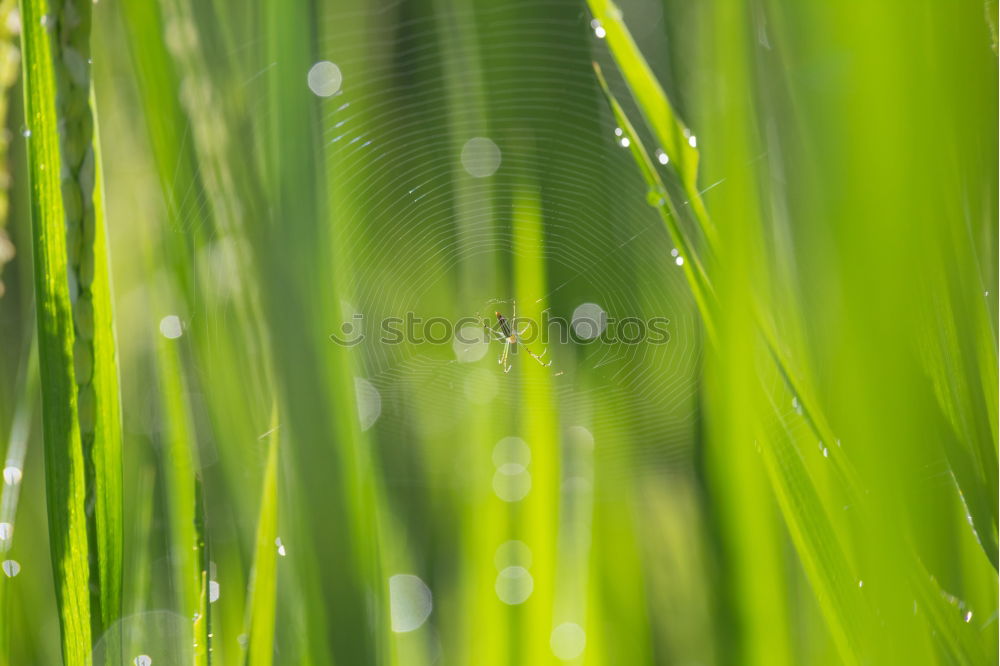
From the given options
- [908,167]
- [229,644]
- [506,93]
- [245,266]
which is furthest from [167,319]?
[908,167]

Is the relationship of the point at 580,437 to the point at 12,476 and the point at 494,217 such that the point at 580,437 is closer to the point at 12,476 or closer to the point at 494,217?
the point at 494,217

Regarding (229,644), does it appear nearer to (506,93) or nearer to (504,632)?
(504,632)

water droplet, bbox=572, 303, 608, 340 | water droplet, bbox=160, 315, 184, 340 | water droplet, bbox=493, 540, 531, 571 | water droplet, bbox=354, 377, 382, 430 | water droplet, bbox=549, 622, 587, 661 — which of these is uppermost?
water droplet, bbox=160, 315, 184, 340

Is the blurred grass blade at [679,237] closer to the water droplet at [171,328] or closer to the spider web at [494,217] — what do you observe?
the spider web at [494,217]

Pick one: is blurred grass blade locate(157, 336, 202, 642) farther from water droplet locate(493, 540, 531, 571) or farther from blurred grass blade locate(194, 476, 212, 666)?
water droplet locate(493, 540, 531, 571)

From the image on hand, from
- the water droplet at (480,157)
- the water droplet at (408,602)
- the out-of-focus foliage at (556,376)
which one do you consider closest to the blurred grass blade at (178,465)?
the out-of-focus foliage at (556,376)

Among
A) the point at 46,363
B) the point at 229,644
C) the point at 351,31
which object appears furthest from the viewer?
the point at 351,31

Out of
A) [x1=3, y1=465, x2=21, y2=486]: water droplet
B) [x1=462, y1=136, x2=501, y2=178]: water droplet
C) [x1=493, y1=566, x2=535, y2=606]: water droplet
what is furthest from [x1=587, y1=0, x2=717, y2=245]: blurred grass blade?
[x1=3, y1=465, x2=21, y2=486]: water droplet
